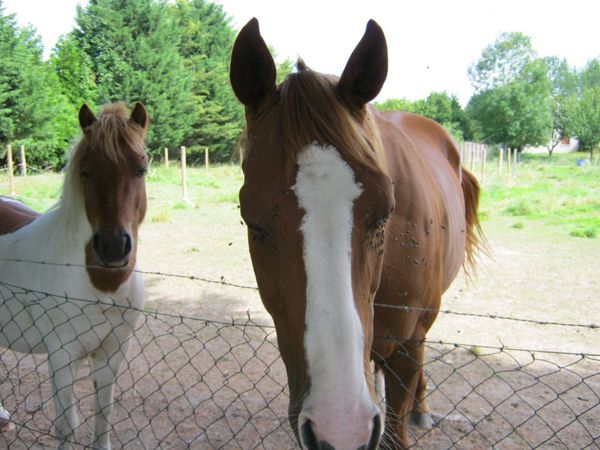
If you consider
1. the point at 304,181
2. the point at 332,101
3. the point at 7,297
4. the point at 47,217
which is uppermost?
the point at 332,101

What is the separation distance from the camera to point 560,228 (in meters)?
10.1

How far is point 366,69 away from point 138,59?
1046 inches

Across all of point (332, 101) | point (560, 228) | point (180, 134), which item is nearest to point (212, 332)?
point (332, 101)

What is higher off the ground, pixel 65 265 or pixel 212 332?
pixel 65 265

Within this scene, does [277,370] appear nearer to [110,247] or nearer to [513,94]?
[110,247]

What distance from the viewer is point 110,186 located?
105 inches

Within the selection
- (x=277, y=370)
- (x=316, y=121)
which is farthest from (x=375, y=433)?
(x=277, y=370)

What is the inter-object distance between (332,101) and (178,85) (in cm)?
2672

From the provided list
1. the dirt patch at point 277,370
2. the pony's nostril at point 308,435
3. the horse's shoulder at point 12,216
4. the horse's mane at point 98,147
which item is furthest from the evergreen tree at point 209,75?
the pony's nostril at point 308,435

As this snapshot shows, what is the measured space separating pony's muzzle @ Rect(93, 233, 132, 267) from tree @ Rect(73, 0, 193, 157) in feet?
76.7

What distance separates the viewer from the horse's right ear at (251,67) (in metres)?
1.45

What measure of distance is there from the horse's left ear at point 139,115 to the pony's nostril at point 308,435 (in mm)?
2665

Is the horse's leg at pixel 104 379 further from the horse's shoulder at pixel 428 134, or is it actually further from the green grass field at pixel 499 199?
the green grass field at pixel 499 199

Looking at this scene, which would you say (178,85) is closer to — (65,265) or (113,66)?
(113,66)
